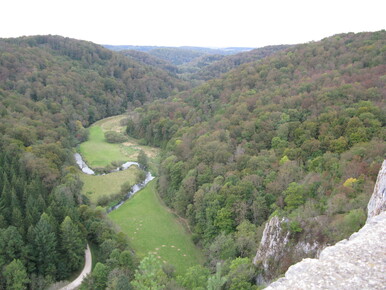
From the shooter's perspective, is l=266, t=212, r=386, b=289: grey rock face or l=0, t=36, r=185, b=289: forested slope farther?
l=0, t=36, r=185, b=289: forested slope

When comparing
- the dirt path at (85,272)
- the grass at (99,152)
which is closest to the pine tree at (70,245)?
the dirt path at (85,272)

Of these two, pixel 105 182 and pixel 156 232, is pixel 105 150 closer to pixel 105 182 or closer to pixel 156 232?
pixel 105 182

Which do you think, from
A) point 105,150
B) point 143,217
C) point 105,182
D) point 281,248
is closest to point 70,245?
point 143,217

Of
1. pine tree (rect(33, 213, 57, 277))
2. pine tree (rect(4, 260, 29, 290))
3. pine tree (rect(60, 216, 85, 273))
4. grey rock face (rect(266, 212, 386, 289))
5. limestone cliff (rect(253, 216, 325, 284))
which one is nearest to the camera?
grey rock face (rect(266, 212, 386, 289))

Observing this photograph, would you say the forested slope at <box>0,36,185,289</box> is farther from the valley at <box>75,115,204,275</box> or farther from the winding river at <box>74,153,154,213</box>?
the winding river at <box>74,153,154,213</box>

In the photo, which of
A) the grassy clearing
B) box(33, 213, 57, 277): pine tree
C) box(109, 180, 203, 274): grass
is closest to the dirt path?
box(33, 213, 57, 277): pine tree

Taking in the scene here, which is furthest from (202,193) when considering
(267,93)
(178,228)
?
(267,93)

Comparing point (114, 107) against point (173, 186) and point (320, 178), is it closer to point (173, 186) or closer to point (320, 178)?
point (173, 186)
